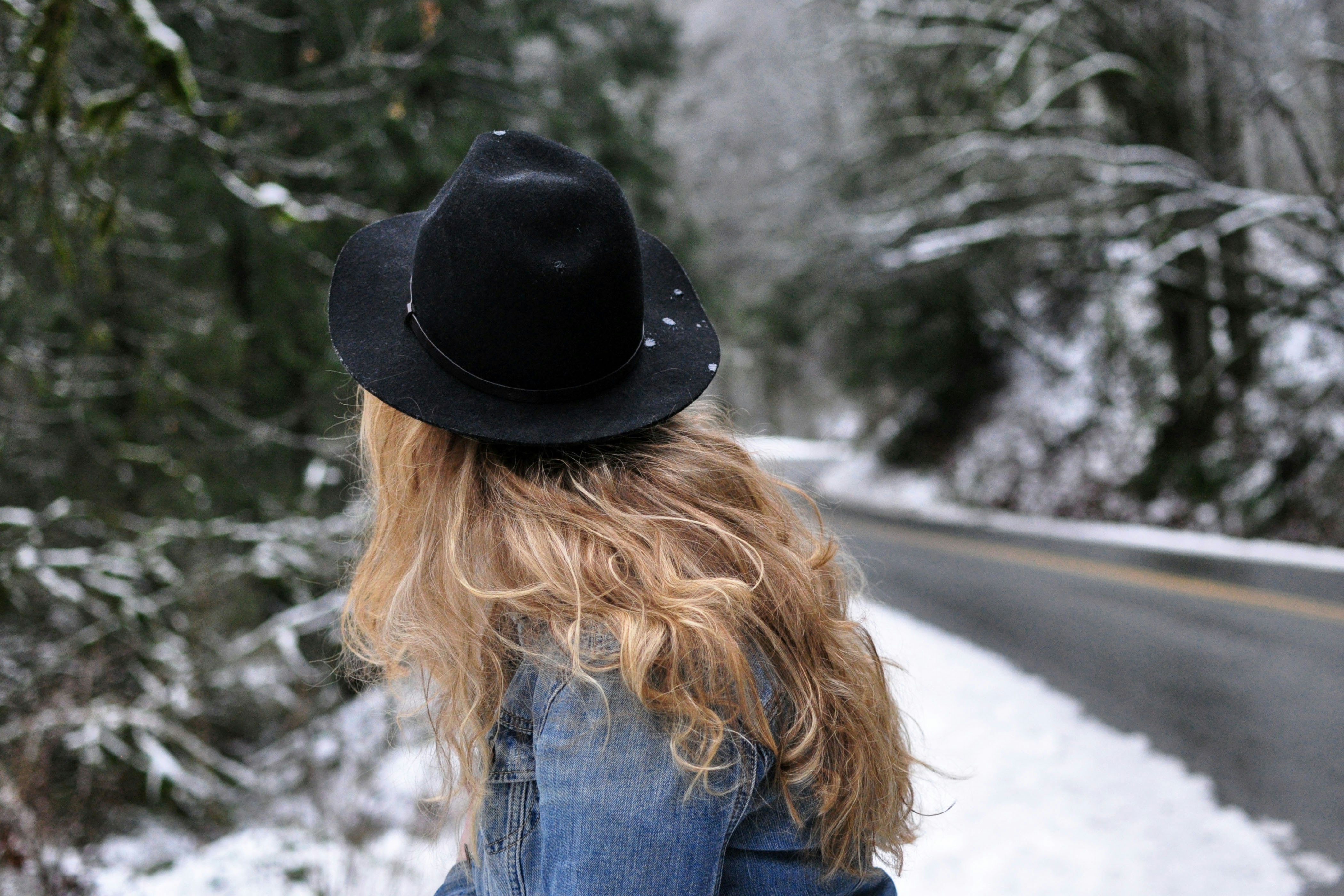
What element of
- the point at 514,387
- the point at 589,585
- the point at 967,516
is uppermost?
the point at 514,387

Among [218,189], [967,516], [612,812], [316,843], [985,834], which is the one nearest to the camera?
[612,812]

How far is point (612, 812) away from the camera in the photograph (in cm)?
99

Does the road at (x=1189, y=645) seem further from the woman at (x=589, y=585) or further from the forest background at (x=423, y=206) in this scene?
the forest background at (x=423, y=206)

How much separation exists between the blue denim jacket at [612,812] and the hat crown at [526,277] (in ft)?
1.16

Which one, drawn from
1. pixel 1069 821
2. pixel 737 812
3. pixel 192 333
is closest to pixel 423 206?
pixel 192 333

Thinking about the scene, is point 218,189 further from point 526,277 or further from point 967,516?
point 967,516

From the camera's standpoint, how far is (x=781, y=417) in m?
36.5

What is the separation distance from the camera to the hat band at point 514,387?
3.88 feet

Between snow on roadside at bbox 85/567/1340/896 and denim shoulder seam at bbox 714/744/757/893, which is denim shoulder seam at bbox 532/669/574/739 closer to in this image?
denim shoulder seam at bbox 714/744/757/893

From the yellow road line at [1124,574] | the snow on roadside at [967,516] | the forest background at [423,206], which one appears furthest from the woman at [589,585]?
Result: the yellow road line at [1124,574]

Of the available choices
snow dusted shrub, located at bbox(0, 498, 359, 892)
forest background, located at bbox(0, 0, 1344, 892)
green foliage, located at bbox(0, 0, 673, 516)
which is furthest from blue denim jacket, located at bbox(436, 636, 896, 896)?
snow dusted shrub, located at bbox(0, 498, 359, 892)

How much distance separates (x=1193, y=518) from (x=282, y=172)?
1159 cm

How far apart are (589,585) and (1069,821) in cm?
392

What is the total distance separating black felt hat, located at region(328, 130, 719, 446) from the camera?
3.76 feet
